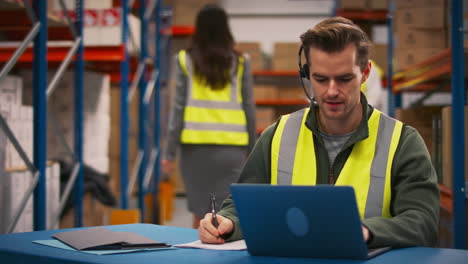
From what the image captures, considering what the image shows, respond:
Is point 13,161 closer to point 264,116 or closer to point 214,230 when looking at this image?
point 214,230

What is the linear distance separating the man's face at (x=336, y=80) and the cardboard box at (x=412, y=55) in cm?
317

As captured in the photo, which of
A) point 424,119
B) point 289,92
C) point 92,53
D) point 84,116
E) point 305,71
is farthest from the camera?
point 289,92

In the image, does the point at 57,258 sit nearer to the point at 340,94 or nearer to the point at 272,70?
the point at 340,94

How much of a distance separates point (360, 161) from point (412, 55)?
3458 millimetres

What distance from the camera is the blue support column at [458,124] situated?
3.33m

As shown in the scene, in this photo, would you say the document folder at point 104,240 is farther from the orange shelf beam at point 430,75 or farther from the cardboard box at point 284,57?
the cardboard box at point 284,57

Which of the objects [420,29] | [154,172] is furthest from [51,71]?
[420,29]

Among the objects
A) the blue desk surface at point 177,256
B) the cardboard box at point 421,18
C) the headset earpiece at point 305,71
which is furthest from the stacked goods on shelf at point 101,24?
the blue desk surface at point 177,256

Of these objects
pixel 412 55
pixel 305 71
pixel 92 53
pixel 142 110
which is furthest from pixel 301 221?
pixel 142 110

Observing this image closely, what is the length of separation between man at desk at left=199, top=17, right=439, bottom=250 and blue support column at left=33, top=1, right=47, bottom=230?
1778 mm

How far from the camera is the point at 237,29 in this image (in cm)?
1077

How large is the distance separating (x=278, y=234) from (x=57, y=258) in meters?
0.51

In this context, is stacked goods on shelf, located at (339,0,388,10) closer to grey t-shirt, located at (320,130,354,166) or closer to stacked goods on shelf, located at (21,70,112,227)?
stacked goods on shelf, located at (21,70,112,227)

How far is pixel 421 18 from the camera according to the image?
493 cm
